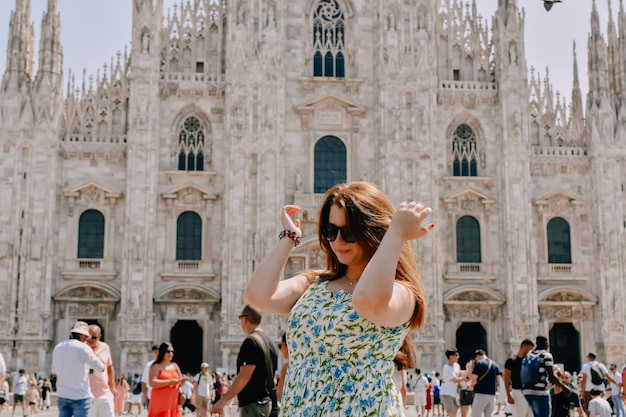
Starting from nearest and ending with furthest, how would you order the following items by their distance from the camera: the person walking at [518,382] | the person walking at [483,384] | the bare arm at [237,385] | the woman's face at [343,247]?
the woman's face at [343,247]
the bare arm at [237,385]
the person walking at [518,382]
the person walking at [483,384]

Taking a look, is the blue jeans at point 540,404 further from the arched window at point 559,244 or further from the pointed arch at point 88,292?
the arched window at point 559,244

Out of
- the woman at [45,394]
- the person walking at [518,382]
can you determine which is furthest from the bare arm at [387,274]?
the woman at [45,394]

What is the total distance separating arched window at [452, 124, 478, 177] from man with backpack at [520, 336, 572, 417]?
22981mm

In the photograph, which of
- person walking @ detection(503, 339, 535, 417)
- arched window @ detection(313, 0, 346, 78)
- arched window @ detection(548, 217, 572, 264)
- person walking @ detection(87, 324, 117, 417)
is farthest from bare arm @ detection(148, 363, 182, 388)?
arched window @ detection(548, 217, 572, 264)

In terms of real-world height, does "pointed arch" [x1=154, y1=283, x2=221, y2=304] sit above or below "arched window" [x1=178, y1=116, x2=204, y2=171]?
below

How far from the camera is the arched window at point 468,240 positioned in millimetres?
33625

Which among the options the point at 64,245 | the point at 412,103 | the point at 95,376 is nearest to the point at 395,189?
the point at 412,103

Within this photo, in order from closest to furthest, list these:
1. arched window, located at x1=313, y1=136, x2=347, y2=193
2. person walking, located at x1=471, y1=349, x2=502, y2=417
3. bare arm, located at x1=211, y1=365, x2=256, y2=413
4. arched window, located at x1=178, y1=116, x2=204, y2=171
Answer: bare arm, located at x1=211, y1=365, x2=256, y2=413 → person walking, located at x1=471, y1=349, x2=502, y2=417 → arched window, located at x1=178, y1=116, x2=204, y2=171 → arched window, located at x1=313, y1=136, x2=347, y2=193

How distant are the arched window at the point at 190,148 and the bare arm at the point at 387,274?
30.0m

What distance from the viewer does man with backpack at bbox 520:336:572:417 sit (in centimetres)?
1130

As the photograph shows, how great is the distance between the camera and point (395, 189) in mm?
32812

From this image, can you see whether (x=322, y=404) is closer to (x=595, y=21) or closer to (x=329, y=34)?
(x=329, y=34)

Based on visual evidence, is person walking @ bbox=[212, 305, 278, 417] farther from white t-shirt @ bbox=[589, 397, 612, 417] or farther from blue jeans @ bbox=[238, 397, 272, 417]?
white t-shirt @ bbox=[589, 397, 612, 417]

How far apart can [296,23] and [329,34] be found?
1.33m
